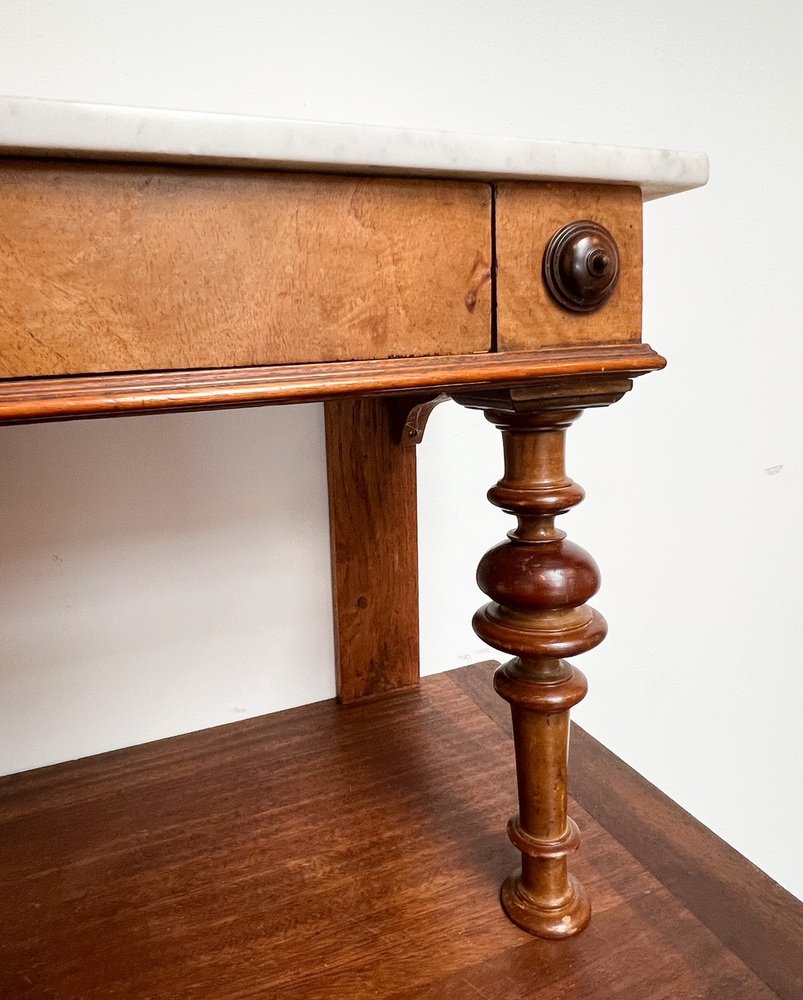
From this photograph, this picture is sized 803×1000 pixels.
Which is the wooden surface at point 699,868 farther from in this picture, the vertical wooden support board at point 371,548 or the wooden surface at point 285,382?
the wooden surface at point 285,382

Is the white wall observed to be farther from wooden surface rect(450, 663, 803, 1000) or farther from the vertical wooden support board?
wooden surface rect(450, 663, 803, 1000)

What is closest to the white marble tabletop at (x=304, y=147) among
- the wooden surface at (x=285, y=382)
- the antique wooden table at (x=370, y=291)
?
the antique wooden table at (x=370, y=291)

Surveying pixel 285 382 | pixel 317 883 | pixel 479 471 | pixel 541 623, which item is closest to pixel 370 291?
pixel 285 382

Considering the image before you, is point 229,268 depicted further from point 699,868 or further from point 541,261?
point 699,868

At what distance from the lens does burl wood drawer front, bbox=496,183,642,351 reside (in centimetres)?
46

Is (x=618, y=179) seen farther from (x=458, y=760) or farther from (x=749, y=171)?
(x=749, y=171)

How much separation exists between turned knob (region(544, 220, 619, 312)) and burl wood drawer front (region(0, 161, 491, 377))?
0.15 feet

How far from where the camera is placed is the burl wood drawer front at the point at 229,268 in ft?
1.20

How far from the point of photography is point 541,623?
531 millimetres

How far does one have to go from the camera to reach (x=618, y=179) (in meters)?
0.48

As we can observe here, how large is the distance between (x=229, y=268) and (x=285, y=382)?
7 cm

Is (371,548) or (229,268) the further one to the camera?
(371,548)

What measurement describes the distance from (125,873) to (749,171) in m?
1.21

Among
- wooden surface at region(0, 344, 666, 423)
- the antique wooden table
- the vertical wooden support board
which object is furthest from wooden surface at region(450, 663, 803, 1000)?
wooden surface at region(0, 344, 666, 423)
